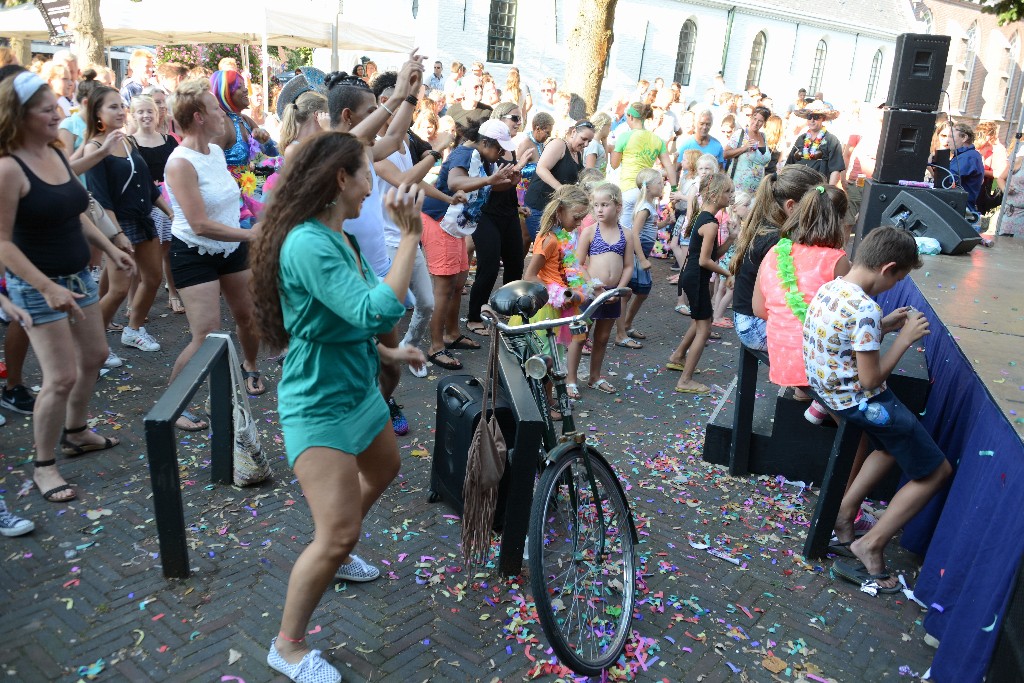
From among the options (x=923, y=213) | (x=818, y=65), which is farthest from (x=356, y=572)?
(x=818, y=65)

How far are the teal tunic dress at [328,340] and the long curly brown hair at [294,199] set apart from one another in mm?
44

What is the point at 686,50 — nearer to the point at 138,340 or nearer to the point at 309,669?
the point at 138,340

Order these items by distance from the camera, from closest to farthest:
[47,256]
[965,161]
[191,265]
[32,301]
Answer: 1. [32,301]
2. [47,256]
3. [191,265]
4. [965,161]

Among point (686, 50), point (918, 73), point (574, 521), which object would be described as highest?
point (686, 50)

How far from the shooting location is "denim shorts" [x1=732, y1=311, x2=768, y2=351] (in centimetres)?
486

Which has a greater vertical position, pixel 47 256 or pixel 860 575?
pixel 47 256

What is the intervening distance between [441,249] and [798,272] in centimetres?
302

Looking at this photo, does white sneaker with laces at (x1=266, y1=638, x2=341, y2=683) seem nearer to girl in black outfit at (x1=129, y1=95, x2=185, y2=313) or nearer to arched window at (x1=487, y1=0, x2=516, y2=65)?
girl in black outfit at (x1=129, y1=95, x2=185, y2=313)

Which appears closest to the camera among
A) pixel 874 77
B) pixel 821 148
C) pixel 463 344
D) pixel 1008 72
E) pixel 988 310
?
pixel 988 310

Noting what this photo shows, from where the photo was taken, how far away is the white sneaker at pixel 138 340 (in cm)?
635

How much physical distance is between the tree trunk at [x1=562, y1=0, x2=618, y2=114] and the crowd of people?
5.53m

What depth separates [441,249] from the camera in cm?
663

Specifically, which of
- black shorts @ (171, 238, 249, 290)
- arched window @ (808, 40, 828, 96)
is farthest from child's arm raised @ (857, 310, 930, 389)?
arched window @ (808, 40, 828, 96)

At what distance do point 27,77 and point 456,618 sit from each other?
3.14 m
